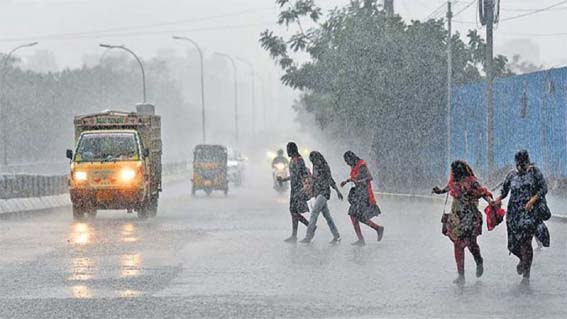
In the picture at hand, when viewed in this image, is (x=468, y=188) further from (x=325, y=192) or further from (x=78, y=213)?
(x=78, y=213)

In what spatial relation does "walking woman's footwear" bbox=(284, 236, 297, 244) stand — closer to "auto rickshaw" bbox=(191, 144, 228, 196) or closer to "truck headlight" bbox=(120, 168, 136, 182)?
"truck headlight" bbox=(120, 168, 136, 182)

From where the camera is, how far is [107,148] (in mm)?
30828

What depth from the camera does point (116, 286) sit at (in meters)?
15.3

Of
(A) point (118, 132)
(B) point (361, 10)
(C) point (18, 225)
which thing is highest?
(B) point (361, 10)

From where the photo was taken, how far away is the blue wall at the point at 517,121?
3853 cm

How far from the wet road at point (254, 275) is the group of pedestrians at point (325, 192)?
1.33 ft

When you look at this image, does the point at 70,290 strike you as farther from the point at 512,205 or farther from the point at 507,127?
the point at 507,127

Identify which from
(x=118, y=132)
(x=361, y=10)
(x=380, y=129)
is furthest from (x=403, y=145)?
(x=118, y=132)

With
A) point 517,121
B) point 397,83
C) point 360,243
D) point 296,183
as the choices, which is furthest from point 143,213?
point 397,83

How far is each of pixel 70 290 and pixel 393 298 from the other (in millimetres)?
3753

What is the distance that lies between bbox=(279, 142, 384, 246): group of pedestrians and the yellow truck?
26.5 feet

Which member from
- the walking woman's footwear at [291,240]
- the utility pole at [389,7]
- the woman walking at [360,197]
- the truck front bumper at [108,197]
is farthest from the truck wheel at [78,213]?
the utility pole at [389,7]

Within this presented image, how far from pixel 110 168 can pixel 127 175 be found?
17.4 inches

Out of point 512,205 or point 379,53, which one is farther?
point 379,53
